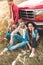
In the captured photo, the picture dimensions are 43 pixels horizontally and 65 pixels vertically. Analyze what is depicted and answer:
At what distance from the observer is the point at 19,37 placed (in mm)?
2832

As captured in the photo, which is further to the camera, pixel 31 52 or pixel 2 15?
pixel 2 15

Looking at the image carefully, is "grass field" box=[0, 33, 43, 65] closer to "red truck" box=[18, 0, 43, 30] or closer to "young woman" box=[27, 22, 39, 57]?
"young woman" box=[27, 22, 39, 57]

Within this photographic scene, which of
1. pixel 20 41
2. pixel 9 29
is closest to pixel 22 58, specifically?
pixel 20 41

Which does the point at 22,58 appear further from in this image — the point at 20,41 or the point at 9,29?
the point at 9,29

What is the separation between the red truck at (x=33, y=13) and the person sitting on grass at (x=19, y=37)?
0.23 feet

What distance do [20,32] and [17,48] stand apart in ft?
0.52

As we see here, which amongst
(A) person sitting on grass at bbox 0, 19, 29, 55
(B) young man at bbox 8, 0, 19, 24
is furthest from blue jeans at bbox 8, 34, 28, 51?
(B) young man at bbox 8, 0, 19, 24

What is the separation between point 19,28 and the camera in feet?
9.39

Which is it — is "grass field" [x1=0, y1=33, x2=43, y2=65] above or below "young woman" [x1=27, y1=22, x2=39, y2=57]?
below

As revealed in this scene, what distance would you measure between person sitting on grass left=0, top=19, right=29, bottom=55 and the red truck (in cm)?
7

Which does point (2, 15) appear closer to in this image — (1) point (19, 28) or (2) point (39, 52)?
(1) point (19, 28)

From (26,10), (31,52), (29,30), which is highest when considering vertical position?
(26,10)

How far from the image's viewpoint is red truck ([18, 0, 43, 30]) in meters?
2.82

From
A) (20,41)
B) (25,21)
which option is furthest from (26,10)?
(20,41)
